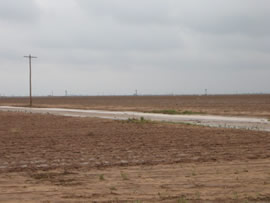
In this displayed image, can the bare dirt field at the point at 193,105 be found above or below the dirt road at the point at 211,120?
above

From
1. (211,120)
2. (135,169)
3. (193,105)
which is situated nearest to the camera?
(135,169)

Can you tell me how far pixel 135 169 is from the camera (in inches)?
477

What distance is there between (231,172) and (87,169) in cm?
404

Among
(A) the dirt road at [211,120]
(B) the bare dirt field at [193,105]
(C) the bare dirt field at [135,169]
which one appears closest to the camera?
(C) the bare dirt field at [135,169]

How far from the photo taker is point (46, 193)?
9.13m

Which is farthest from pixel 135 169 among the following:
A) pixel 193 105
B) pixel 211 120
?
pixel 193 105

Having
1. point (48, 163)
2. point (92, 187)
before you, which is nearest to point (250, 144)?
point (48, 163)

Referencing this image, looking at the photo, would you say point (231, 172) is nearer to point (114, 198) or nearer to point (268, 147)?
point (114, 198)

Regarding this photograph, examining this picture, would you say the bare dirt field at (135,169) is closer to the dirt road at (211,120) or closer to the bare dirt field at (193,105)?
the dirt road at (211,120)

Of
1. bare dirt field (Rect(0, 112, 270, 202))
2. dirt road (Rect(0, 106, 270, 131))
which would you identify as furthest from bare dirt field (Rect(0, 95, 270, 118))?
bare dirt field (Rect(0, 112, 270, 202))

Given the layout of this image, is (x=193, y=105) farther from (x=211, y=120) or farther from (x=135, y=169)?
(x=135, y=169)

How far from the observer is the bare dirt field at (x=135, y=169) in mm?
9008

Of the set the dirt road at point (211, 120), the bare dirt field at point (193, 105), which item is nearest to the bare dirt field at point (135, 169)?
the dirt road at point (211, 120)

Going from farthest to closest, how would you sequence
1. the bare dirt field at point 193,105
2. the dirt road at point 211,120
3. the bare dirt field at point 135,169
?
the bare dirt field at point 193,105
the dirt road at point 211,120
the bare dirt field at point 135,169
